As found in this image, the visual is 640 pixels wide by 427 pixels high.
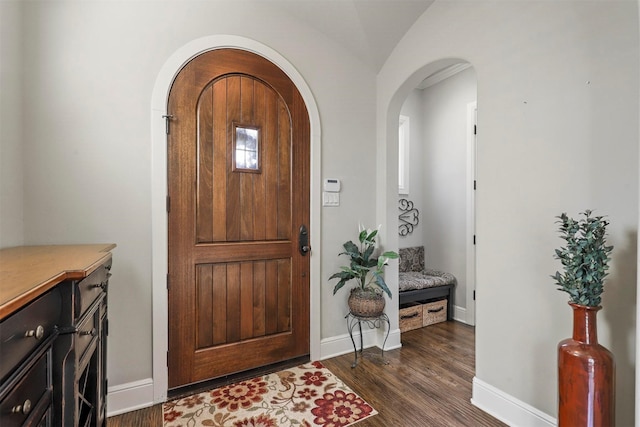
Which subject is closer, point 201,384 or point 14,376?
point 14,376

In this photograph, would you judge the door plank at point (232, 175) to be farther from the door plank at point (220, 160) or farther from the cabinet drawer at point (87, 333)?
the cabinet drawer at point (87, 333)

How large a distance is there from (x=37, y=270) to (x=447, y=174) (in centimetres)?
358

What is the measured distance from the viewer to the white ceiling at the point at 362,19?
225 centimetres

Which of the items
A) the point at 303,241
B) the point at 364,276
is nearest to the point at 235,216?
the point at 303,241

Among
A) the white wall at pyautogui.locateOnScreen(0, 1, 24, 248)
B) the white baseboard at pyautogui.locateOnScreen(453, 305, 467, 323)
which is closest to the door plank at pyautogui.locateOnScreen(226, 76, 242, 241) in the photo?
the white wall at pyautogui.locateOnScreen(0, 1, 24, 248)

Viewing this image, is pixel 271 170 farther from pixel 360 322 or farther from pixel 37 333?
pixel 37 333

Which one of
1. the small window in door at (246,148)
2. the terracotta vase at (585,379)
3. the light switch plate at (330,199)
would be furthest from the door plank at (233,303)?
the terracotta vase at (585,379)

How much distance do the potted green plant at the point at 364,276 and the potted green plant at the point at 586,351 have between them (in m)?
1.18

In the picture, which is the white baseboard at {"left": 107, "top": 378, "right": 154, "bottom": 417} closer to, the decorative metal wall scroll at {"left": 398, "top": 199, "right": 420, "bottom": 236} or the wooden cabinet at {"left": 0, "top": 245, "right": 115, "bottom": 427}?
the wooden cabinet at {"left": 0, "top": 245, "right": 115, "bottom": 427}

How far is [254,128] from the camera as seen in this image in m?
2.22

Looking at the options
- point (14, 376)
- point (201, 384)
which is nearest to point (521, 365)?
point (201, 384)

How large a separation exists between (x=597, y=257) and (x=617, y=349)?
515 millimetres

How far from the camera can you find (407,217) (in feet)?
12.3

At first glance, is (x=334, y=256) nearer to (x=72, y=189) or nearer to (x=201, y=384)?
(x=201, y=384)
